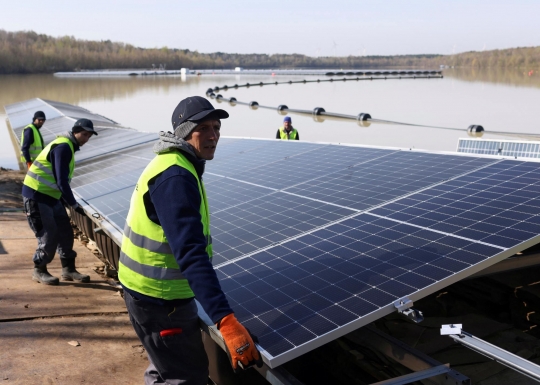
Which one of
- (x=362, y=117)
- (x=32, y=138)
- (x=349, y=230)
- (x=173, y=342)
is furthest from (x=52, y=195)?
(x=362, y=117)

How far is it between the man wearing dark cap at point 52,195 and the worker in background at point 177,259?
3.62 meters

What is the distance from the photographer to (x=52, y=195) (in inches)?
278

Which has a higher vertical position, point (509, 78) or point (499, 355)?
point (509, 78)

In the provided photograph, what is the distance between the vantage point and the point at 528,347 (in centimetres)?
510

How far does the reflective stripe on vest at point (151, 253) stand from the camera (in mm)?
3201

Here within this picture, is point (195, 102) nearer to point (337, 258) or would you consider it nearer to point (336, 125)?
point (337, 258)

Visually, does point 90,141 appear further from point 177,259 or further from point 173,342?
point 177,259

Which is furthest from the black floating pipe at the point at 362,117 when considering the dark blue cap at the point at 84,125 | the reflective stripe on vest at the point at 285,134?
the dark blue cap at the point at 84,125

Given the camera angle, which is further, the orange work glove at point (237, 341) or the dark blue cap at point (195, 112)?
the dark blue cap at point (195, 112)

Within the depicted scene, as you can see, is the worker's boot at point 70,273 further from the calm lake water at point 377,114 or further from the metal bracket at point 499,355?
the calm lake water at point 377,114

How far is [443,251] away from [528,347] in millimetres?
1915

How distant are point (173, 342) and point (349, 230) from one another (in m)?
1.97

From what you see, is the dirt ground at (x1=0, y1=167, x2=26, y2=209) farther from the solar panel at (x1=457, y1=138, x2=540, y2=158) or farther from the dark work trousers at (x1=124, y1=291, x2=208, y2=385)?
the solar panel at (x1=457, y1=138, x2=540, y2=158)

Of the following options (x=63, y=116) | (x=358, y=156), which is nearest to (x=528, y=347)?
(x=358, y=156)
